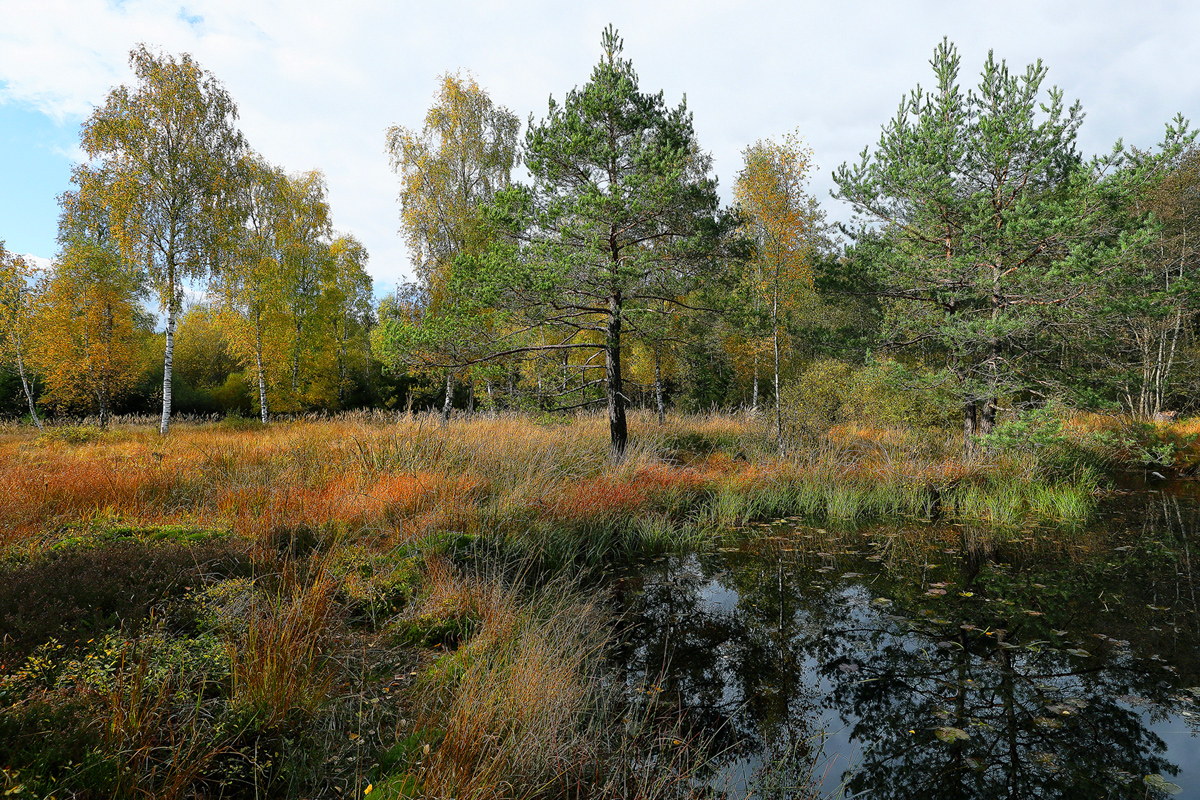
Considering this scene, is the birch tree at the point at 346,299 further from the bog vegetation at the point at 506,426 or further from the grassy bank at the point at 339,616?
the grassy bank at the point at 339,616

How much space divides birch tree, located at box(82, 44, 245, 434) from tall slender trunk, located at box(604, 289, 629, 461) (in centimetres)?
1185

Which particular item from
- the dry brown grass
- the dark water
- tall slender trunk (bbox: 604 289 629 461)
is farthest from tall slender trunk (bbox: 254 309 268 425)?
the dark water

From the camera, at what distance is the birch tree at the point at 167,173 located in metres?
13.5

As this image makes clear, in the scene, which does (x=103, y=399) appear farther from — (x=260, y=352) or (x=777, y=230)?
(x=777, y=230)

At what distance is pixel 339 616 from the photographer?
3492mm

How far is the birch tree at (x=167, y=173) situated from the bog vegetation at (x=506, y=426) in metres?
0.09

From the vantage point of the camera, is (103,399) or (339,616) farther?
(103,399)

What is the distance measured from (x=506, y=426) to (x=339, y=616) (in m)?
7.79

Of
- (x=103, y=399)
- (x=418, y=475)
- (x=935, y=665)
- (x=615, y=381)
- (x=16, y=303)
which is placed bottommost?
(x=935, y=665)

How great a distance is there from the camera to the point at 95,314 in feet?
55.1

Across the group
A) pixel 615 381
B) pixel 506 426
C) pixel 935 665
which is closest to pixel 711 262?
pixel 615 381

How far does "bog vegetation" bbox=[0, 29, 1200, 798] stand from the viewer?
95.9 inches

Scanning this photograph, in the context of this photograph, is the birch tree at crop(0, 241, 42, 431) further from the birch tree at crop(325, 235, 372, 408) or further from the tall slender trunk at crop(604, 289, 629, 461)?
the tall slender trunk at crop(604, 289, 629, 461)

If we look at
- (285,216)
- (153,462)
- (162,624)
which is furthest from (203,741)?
(285,216)
